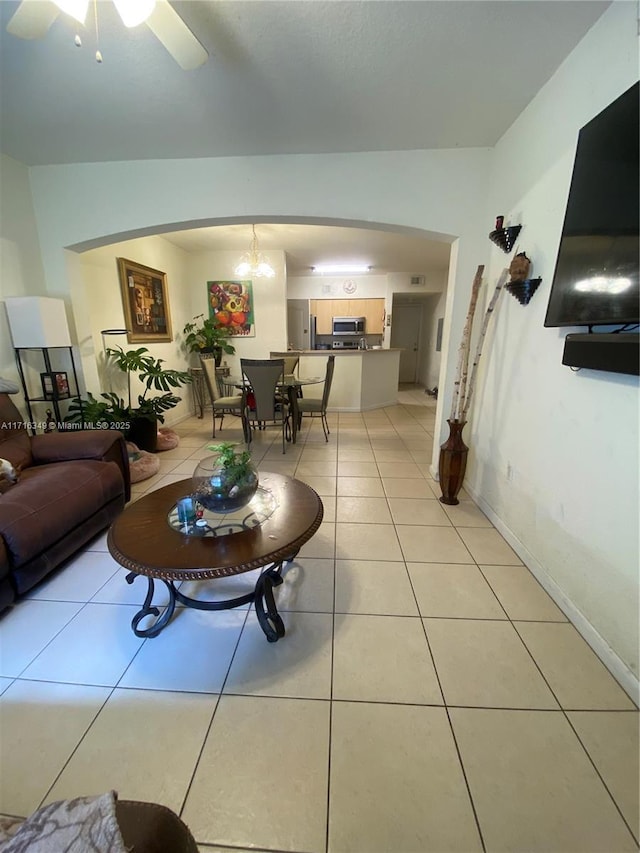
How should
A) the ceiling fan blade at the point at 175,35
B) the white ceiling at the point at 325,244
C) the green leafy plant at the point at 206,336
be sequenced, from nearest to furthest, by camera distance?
the ceiling fan blade at the point at 175,35 < the white ceiling at the point at 325,244 < the green leafy plant at the point at 206,336

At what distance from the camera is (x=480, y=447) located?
2.48 m

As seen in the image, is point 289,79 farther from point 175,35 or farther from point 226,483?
point 226,483

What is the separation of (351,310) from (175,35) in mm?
6120

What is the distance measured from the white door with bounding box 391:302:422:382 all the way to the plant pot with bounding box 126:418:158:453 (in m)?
6.09

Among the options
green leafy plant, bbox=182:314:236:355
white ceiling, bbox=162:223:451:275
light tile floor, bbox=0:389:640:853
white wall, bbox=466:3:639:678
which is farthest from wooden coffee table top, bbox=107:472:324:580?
green leafy plant, bbox=182:314:236:355

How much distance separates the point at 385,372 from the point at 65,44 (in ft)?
16.0

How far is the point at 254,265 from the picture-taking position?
4492 mm

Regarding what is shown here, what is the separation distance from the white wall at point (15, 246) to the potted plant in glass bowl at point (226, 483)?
7.34 feet

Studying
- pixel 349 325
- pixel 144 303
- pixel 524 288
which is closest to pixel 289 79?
pixel 524 288

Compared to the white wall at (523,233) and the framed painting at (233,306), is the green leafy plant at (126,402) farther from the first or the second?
the framed painting at (233,306)

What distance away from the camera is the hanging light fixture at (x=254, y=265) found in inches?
175

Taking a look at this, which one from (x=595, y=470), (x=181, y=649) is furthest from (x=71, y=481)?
(x=595, y=470)

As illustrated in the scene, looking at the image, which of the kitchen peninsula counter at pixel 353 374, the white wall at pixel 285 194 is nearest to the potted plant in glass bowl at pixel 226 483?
the white wall at pixel 285 194

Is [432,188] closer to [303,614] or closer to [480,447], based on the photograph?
[480,447]
